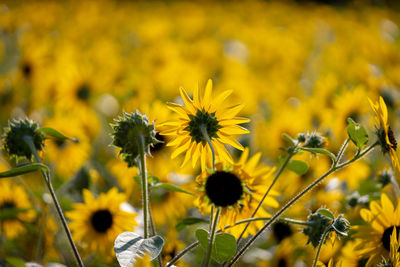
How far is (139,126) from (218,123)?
210mm

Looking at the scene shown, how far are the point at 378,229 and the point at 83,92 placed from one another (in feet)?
7.11

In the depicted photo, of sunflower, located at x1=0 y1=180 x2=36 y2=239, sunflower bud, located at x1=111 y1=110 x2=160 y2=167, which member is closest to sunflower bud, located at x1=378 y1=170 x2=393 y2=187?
sunflower bud, located at x1=111 y1=110 x2=160 y2=167

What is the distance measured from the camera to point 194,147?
1.19 meters

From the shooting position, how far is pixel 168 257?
4.89ft

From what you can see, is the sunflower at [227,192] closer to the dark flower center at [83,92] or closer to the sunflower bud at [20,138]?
the sunflower bud at [20,138]

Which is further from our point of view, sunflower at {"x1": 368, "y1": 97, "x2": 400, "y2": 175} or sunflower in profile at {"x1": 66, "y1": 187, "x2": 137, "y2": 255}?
sunflower in profile at {"x1": 66, "y1": 187, "x2": 137, "y2": 255}

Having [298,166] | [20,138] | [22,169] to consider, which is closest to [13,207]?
[20,138]

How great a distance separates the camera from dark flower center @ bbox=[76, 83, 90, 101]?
2.94m

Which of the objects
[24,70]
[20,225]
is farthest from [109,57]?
[20,225]

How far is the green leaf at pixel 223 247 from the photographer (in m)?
1.04

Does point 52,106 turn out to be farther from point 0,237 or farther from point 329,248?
point 329,248

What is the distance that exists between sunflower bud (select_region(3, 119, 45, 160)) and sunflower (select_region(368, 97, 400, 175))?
858 millimetres

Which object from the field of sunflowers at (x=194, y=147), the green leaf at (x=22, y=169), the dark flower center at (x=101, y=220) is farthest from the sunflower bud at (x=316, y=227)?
the dark flower center at (x=101, y=220)

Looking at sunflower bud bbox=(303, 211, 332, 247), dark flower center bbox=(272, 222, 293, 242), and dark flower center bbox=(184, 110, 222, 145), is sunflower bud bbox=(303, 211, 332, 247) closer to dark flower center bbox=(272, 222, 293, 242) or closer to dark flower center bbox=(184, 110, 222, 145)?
dark flower center bbox=(184, 110, 222, 145)
